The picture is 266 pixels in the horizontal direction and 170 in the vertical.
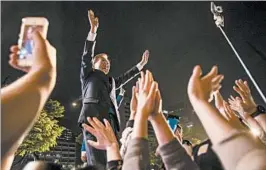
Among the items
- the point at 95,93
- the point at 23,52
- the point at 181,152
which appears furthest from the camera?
the point at 95,93

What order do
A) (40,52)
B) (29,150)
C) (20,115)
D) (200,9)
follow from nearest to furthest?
1. (20,115)
2. (40,52)
3. (200,9)
4. (29,150)

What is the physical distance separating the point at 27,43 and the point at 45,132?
26.1ft

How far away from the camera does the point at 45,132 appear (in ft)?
27.5

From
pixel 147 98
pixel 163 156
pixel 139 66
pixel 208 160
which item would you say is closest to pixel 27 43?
pixel 147 98

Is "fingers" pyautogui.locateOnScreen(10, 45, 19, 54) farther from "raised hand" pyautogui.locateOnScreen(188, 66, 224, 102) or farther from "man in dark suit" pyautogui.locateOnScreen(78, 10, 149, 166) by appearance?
"man in dark suit" pyautogui.locateOnScreen(78, 10, 149, 166)

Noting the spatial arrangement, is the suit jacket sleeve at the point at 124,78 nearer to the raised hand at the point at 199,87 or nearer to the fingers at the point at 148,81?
the fingers at the point at 148,81

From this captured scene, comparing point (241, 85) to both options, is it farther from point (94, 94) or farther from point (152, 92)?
point (94, 94)

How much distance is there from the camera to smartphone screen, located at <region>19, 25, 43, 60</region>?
0.77m

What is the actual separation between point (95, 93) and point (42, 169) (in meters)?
1.32

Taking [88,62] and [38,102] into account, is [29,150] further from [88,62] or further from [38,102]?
[38,102]

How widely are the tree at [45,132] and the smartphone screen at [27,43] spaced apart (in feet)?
23.7

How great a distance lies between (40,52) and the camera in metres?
0.65

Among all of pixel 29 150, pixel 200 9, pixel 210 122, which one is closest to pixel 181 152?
pixel 210 122

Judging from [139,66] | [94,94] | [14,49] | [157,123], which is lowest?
[157,123]
